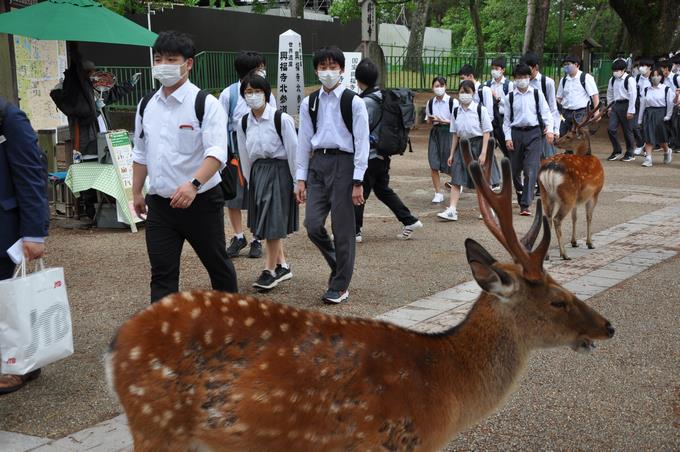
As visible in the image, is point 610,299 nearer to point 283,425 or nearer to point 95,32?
point 283,425

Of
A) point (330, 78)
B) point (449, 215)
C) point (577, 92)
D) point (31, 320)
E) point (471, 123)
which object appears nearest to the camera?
point (31, 320)

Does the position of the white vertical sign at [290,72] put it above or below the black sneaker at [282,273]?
above

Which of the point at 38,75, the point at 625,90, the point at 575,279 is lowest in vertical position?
the point at 575,279

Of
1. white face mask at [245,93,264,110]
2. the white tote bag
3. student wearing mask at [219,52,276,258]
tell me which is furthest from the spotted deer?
student wearing mask at [219,52,276,258]

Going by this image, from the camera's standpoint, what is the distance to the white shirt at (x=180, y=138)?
5.12m

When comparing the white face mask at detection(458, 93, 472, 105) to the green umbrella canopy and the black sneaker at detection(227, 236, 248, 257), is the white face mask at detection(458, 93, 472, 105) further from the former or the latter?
the green umbrella canopy

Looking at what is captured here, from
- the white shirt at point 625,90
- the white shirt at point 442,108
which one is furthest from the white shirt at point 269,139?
the white shirt at point 625,90

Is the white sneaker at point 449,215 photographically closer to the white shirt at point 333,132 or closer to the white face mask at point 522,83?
the white face mask at point 522,83

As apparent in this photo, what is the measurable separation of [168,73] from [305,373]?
2595mm

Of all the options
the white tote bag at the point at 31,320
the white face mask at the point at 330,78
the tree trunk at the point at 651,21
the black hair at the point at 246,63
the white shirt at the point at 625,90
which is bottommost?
the white tote bag at the point at 31,320

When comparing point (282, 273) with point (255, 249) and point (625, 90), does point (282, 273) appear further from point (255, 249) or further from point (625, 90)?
point (625, 90)

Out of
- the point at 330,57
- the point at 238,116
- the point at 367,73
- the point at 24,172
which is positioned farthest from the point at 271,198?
the point at 24,172

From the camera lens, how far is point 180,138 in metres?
5.16

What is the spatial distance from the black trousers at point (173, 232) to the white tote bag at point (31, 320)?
605mm
